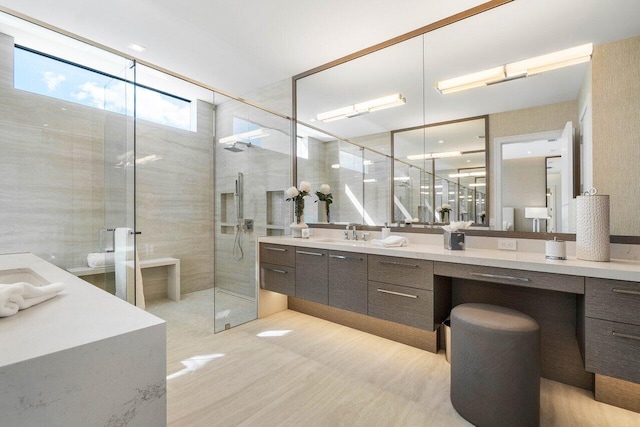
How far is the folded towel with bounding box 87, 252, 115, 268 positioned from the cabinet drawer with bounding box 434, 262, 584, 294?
2897mm

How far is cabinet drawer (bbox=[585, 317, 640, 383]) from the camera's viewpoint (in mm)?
1407

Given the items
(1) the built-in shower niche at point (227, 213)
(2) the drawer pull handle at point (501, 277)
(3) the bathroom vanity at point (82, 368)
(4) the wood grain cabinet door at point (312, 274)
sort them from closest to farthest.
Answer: (3) the bathroom vanity at point (82, 368)
(2) the drawer pull handle at point (501, 277)
(4) the wood grain cabinet door at point (312, 274)
(1) the built-in shower niche at point (227, 213)

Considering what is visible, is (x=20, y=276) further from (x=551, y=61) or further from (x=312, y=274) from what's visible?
(x=551, y=61)

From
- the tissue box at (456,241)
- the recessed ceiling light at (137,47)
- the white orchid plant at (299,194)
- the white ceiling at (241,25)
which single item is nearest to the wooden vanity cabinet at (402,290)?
the tissue box at (456,241)

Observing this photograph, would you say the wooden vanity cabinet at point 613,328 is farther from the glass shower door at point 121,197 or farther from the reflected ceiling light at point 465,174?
the glass shower door at point 121,197

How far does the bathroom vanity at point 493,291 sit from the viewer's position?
146 centimetres

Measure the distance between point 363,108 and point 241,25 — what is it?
1.37 meters

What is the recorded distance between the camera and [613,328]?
4.76 feet

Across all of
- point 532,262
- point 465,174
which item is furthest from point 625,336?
point 465,174

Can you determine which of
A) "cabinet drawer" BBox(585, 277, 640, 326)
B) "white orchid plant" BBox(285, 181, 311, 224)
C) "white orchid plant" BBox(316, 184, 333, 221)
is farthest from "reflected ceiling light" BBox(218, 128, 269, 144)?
"cabinet drawer" BBox(585, 277, 640, 326)

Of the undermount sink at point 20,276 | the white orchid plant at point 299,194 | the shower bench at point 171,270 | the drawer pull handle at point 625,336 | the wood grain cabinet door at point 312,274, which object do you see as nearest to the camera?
the drawer pull handle at point 625,336

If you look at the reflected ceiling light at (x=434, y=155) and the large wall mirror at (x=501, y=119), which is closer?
the large wall mirror at (x=501, y=119)

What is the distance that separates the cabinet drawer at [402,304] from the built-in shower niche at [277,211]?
1.55m

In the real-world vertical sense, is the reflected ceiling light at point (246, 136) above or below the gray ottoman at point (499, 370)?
above
